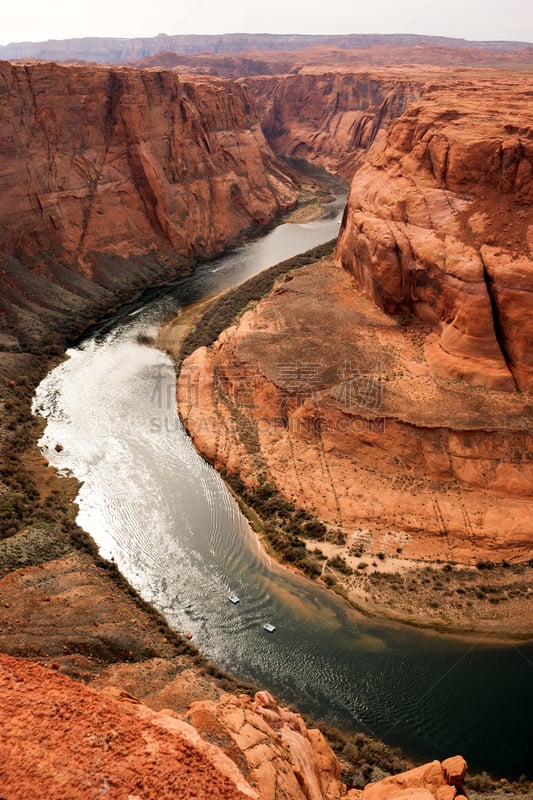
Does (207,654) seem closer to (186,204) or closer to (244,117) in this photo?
(186,204)

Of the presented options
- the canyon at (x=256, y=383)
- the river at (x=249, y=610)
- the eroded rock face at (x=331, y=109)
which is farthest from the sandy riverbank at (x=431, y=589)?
the eroded rock face at (x=331, y=109)

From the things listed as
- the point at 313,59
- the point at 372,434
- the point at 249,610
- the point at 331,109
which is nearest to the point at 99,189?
the point at 372,434

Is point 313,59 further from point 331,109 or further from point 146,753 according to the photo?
point 146,753

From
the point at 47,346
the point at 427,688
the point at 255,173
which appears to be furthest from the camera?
the point at 255,173

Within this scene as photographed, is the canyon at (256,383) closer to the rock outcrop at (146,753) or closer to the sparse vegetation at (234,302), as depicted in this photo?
the rock outcrop at (146,753)

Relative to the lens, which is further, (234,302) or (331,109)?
(331,109)

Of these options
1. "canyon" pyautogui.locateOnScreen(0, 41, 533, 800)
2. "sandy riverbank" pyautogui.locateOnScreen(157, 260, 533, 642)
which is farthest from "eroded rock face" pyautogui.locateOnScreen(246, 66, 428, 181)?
"sandy riverbank" pyautogui.locateOnScreen(157, 260, 533, 642)

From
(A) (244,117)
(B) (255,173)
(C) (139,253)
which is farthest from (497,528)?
(A) (244,117)
